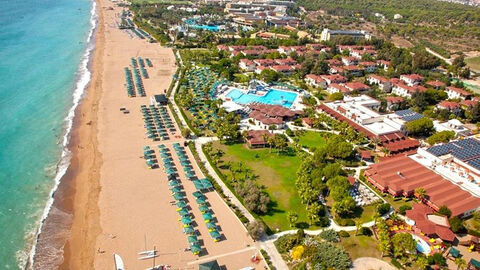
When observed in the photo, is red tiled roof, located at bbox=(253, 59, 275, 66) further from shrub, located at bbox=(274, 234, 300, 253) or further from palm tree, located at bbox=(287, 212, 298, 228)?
shrub, located at bbox=(274, 234, 300, 253)

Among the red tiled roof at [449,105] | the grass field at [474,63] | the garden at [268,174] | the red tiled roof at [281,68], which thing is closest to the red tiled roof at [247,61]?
the red tiled roof at [281,68]

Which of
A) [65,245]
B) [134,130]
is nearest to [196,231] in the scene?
[65,245]

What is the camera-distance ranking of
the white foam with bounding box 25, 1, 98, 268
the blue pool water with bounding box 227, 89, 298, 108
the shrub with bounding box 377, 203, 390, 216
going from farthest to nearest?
the blue pool water with bounding box 227, 89, 298, 108
the shrub with bounding box 377, 203, 390, 216
the white foam with bounding box 25, 1, 98, 268

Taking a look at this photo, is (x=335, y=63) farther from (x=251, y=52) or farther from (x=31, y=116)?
(x=31, y=116)

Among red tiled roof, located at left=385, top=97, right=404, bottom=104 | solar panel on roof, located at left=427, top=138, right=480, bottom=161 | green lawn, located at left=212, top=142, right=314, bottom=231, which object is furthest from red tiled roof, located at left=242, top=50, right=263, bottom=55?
solar panel on roof, located at left=427, top=138, right=480, bottom=161

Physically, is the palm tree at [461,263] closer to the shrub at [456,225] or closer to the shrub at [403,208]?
the shrub at [456,225]
